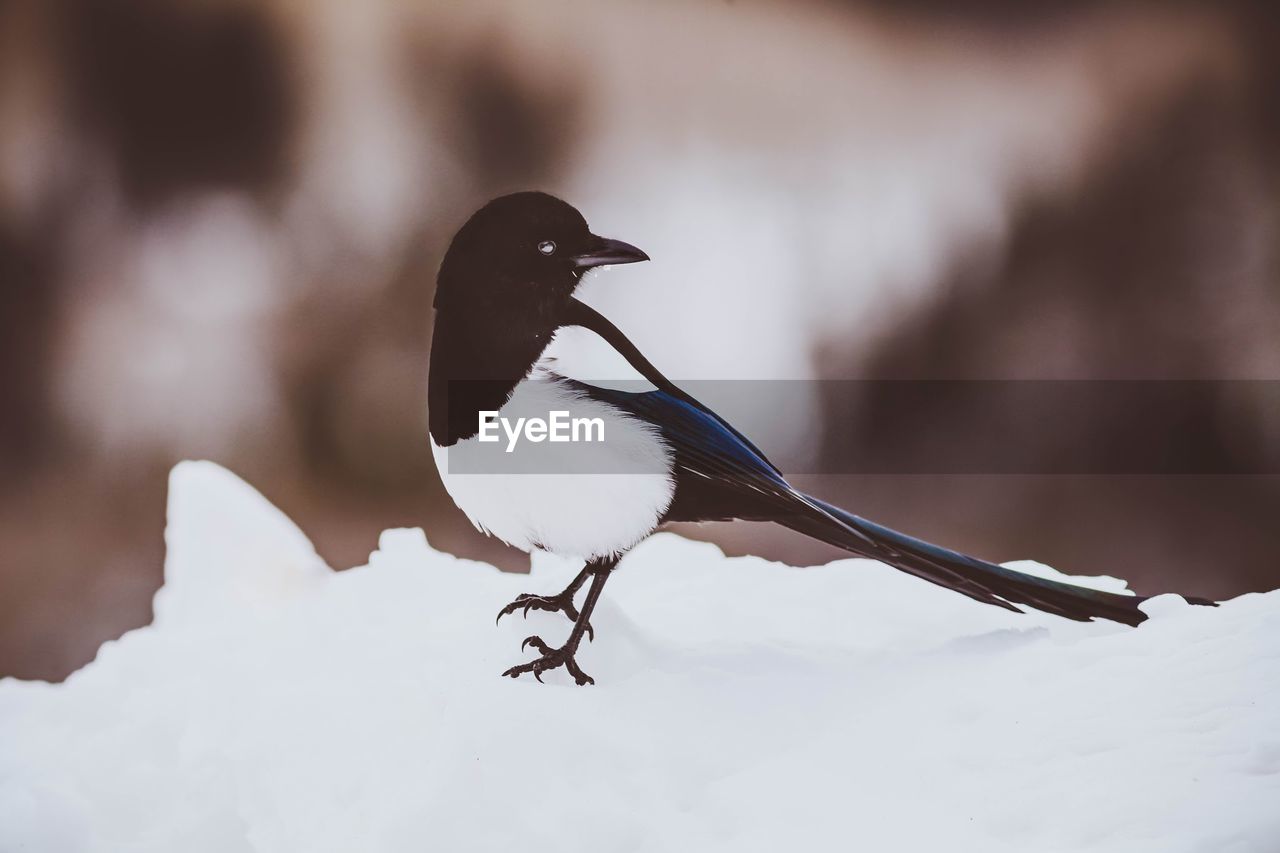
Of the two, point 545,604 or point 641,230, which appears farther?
point 641,230

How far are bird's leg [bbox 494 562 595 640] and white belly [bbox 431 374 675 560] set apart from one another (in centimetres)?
11

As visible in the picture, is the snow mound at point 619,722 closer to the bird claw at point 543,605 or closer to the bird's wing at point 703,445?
the bird claw at point 543,605

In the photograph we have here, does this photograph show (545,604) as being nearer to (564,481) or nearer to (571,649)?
(571,649)

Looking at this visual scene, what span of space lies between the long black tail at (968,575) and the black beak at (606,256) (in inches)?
16.1

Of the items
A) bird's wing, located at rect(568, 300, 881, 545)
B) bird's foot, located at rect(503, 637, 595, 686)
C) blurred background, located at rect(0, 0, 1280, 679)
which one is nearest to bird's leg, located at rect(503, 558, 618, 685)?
bird's foot, located at rect(503, 637, 595, 686)

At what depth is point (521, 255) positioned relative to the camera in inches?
48.2

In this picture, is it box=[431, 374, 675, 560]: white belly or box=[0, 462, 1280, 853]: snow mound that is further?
box=[431, 374, 675, 560]: white belly

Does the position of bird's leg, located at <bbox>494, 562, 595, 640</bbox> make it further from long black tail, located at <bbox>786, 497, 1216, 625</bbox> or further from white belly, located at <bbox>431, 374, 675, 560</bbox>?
long black tail, located at <bbox>786, 497, 1216, 625</bbox>

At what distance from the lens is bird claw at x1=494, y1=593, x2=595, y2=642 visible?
132 cm

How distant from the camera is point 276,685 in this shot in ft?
4.29

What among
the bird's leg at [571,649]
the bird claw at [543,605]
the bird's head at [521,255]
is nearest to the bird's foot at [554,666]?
the bird's leg at [571,649]

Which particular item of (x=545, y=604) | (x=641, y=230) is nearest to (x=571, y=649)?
(x=545, y=604)

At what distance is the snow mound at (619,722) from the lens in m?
1.00

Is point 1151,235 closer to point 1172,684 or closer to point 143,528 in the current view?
point 1172,684
